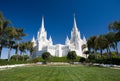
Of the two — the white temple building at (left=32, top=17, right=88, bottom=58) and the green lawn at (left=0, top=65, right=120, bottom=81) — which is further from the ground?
the white temple building at (left=32, top=17, right=88, bottom=58)

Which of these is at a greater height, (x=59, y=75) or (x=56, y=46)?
(x=56, y=46)

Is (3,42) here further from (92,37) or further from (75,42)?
(75,42)

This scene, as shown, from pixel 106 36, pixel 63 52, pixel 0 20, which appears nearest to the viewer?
pixel 0 20

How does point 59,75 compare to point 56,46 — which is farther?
point 56,46

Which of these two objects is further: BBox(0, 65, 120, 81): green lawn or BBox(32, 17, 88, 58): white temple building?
BBox(32, 17, 88, 58): white temple building

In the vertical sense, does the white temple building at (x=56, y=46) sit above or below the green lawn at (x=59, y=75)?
above

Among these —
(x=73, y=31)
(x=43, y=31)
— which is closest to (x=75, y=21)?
(x=73, y=31)

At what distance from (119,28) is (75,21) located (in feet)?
366

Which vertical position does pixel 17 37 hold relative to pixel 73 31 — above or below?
below

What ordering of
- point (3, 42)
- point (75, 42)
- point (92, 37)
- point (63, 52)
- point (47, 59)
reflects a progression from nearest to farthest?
1. point (3, 42)
2. point (92, 37)
3. point (47, 59)
4. point (63, 52)
5. point (75, 42)

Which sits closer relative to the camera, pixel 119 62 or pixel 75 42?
pixel 119 62

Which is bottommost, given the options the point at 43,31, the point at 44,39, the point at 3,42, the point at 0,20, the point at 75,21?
the point at 3,42

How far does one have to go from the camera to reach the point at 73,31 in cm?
14425

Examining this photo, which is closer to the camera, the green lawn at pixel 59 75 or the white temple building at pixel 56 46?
the green lawn at pixel 59 75
